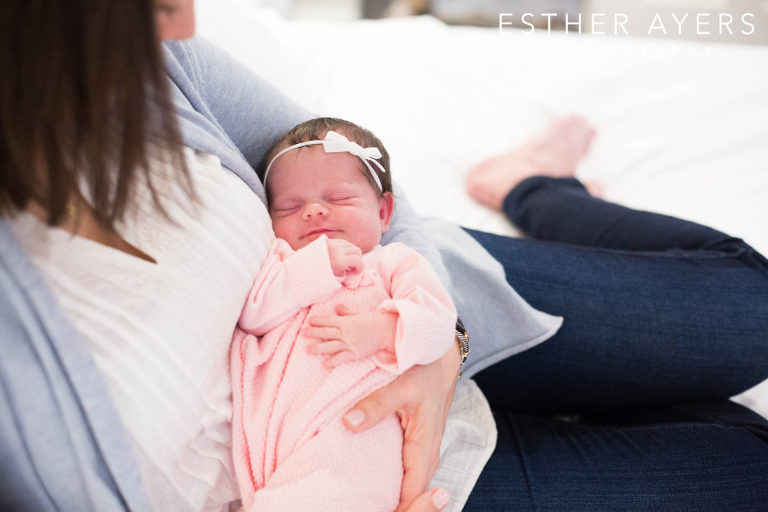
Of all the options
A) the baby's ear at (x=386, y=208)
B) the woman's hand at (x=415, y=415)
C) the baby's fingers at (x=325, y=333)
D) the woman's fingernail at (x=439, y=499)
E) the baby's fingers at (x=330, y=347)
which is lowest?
the woman's fingernail at (x=439, y=499)

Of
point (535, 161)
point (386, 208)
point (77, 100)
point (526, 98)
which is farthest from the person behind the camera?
point (526, 98)

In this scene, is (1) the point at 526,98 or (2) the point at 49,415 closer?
(2) the point at 49,415

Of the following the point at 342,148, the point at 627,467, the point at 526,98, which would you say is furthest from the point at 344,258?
the point at 526,98

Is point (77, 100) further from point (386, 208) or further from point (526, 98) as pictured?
point (526, 98)

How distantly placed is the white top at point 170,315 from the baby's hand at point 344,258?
0.10 m

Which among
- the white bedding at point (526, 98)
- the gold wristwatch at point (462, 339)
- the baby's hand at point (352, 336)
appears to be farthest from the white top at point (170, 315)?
the white bedding at point (526, 98)

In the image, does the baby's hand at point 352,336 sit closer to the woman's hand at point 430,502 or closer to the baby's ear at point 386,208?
the woman's hand at point 430,502

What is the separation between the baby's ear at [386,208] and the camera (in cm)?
101

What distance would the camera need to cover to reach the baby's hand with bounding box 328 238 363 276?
30.8 inches

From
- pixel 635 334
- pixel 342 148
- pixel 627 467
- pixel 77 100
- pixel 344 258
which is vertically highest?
pixel 77 100

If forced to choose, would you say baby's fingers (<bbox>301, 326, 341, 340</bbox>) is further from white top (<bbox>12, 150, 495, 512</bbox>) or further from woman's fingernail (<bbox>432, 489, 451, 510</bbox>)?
woman's fingernail (<bbox>432, 489, 451, 510</bbox>)

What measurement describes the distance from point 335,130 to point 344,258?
0.95 ft

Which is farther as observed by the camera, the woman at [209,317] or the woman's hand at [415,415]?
the woman's hand at [415,415]

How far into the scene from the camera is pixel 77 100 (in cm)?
52
